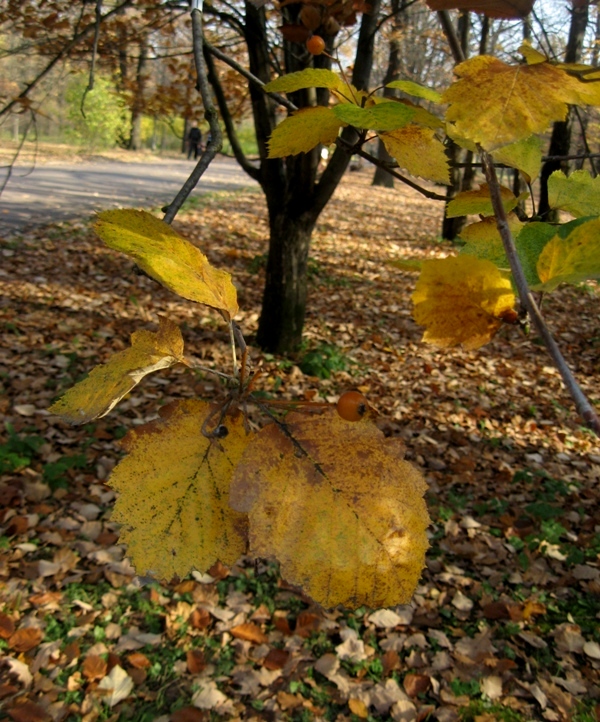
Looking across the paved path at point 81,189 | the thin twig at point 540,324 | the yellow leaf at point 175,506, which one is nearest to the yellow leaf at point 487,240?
the thin twig at point 540,324

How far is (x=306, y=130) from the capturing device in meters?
0.73

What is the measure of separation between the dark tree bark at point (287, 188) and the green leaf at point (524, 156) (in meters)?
3.34

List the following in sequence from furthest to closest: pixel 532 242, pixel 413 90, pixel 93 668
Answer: pixel 93 668
pixel 413 90
pixel 532 242

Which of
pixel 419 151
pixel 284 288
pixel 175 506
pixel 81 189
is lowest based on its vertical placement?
pixel 284 288

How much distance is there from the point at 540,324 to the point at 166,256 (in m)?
0.32

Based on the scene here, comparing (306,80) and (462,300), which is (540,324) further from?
(306,80)

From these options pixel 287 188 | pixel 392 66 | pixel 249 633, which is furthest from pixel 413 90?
pixel 392 66

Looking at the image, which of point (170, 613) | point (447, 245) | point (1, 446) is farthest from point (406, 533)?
point (447, 245)

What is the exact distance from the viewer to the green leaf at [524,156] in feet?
2.11

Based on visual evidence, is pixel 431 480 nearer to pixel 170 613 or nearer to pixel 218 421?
pixel 170 613

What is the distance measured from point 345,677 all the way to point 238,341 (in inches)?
110

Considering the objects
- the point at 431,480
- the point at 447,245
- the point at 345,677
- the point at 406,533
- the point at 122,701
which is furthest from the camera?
the point at 447,245

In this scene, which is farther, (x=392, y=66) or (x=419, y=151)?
(x=392, y=66)

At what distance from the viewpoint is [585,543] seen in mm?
3742
